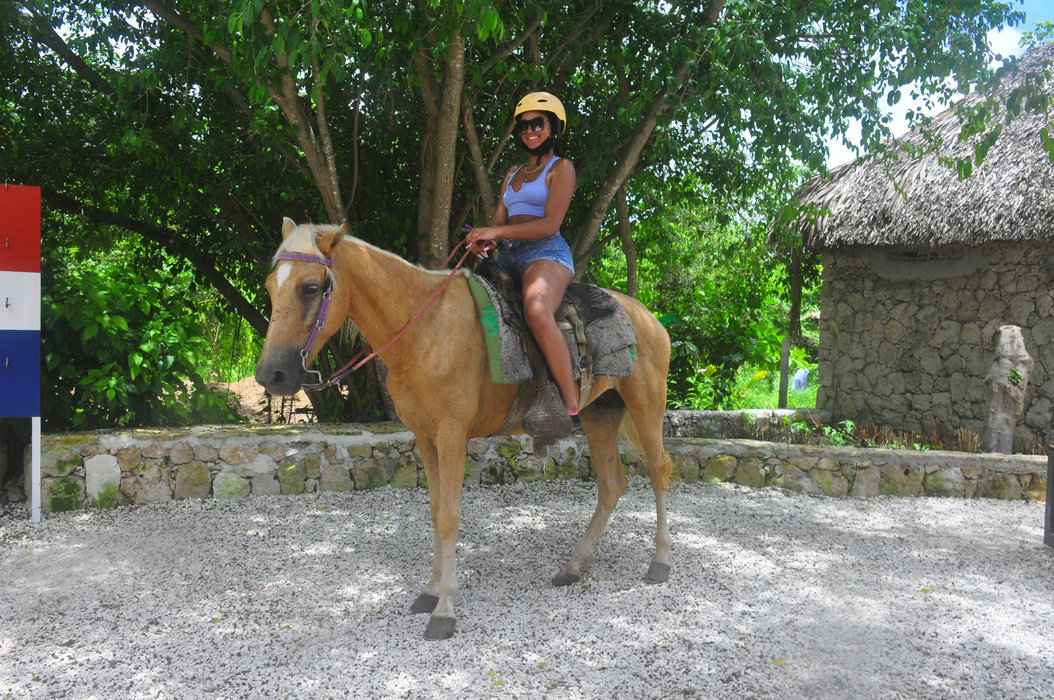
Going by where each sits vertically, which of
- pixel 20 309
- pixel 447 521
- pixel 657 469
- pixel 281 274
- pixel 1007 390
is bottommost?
pixel 447 521

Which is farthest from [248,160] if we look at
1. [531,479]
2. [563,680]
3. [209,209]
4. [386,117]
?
[563,680]

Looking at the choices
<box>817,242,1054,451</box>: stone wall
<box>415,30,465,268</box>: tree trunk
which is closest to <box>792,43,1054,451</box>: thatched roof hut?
<box>817,242,1054,451</box>: stone wall

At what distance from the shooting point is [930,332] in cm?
839

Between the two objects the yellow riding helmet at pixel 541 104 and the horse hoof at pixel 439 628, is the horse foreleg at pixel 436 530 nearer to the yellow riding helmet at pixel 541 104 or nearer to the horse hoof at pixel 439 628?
the horse hoof at pixel 439 628

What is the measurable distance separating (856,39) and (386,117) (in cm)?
415

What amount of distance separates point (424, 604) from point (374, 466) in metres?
2.55

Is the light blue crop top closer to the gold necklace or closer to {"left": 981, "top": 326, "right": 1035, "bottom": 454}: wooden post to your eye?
the gold necklace

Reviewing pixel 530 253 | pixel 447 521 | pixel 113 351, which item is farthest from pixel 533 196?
pixel 113 351

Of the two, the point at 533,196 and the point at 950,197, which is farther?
the point at 950,197

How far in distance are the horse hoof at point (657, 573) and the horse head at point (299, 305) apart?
2.34 metres

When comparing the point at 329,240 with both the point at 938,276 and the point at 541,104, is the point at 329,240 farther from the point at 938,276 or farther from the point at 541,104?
the point at 938,276

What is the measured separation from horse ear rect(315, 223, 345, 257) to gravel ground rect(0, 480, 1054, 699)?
5.76ft

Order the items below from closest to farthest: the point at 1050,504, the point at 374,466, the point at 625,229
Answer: the point at 1050,504, the point at 374,466, the point at 625,229

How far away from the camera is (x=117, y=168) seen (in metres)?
6.80
